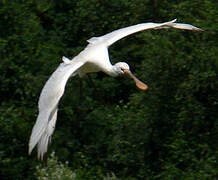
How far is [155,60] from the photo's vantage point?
12.7 meters

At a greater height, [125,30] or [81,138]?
[125,30]

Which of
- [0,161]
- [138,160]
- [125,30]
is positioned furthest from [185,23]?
[0,161]

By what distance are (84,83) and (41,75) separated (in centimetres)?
71

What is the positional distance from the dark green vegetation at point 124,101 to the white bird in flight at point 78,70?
0.21 meters

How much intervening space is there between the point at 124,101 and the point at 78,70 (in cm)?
129

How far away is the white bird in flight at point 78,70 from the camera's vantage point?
11297 mm

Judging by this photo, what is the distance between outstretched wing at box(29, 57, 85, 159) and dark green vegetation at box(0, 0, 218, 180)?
599 millimetres

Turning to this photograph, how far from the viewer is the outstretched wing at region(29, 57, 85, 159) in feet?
36.9

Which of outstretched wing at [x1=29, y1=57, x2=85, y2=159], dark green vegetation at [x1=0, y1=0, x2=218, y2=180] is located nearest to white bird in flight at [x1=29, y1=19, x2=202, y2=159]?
outstretched wing at [x1=29, y1=57, x2=85, y2=159]

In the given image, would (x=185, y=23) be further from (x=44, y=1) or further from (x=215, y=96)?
(x=44, y=1)

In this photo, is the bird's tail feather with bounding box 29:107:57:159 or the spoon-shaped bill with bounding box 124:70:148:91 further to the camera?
the spoon-shaped bill with bounding box 124:70:148:91

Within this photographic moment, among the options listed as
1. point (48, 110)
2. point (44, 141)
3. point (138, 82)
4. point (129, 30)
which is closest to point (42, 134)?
point (44, 141)

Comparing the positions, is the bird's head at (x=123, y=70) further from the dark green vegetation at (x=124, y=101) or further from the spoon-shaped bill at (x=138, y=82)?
the dark green vegetation at (x=124, y=101)

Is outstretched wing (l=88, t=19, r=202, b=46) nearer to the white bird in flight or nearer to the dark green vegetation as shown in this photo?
the white bird in flight
